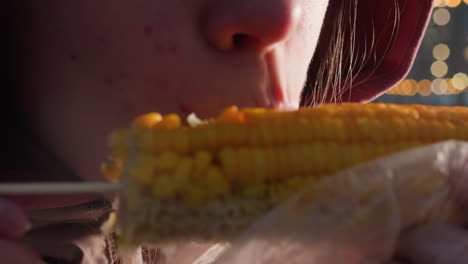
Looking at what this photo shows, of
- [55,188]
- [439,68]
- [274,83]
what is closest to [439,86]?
[439,68]

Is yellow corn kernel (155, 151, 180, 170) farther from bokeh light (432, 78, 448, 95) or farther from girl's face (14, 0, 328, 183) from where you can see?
bokeh light (432, 78, 448, 95)

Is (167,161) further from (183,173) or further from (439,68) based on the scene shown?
(439,68)

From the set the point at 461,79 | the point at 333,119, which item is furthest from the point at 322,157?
the point at 461,79

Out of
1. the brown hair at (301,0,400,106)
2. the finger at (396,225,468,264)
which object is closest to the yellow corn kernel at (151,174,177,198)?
the finger at (396,225,468,264)

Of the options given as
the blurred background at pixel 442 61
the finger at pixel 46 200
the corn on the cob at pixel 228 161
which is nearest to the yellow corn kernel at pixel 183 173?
the corn on the cob at pixel 228 161

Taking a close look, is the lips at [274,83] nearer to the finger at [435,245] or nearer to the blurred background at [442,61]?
the finger at [435,245]

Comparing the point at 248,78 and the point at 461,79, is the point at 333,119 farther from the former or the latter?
the point at 461,79
